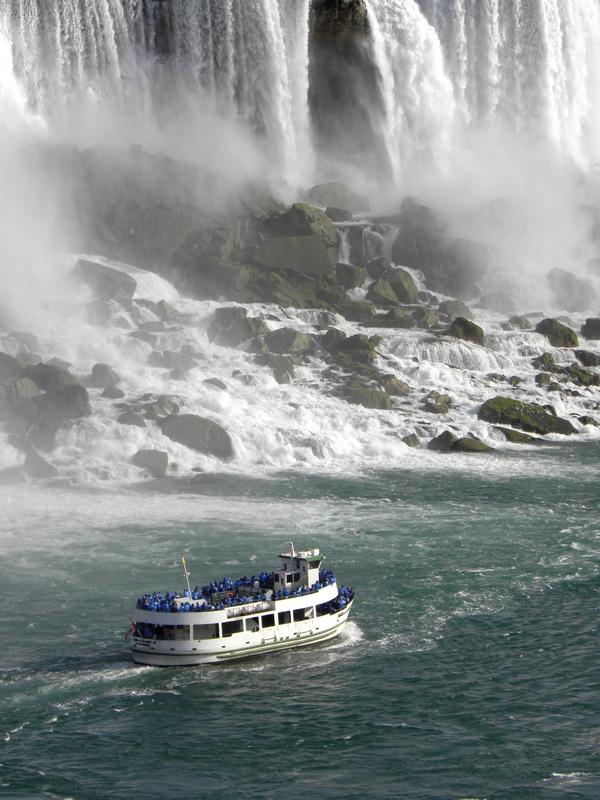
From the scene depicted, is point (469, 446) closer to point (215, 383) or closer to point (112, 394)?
point (215, 383)

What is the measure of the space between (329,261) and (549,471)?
32.1 meters

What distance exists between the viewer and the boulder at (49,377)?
59188 mm

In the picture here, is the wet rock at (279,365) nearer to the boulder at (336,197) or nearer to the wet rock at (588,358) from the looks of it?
the wet rock at (588,358)

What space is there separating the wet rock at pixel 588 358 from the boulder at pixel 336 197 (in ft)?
82.0

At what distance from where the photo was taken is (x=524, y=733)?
85.6 feet

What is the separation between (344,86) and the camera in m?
99.6

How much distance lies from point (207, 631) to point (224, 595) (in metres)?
1.56

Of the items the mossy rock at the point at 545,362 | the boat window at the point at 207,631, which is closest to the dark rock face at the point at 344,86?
the mossy rock at the point at 545,362

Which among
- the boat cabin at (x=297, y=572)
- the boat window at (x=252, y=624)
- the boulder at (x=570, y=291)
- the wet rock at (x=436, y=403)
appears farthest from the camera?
the boulder at (x=570, y=291)

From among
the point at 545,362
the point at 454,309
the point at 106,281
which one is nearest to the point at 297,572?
the point at 545,362

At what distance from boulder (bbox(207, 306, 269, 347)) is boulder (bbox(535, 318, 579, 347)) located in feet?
58.9

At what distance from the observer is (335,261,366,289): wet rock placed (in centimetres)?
8162

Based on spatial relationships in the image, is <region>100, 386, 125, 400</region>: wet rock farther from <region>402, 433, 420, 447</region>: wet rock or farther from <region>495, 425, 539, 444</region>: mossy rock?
<region>495, 425, 539, 444</region>: mossy rock

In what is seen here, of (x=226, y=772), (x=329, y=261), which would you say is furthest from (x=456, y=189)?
(x=226, y=772)
